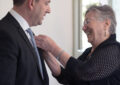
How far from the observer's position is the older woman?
54.6 inches

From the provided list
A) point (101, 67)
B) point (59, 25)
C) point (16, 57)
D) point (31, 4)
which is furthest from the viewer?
point (59, 25)

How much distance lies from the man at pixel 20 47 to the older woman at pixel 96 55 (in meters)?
0.25

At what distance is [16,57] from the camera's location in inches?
38.8

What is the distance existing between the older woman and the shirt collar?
240mm

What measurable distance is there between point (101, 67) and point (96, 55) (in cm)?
8

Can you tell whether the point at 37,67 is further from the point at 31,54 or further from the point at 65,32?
the point at 65,32

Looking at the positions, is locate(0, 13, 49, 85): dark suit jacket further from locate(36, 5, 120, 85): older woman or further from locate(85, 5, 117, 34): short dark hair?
locate(85, 5, 117, 34): short dark hair

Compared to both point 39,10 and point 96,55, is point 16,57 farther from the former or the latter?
point 96,55

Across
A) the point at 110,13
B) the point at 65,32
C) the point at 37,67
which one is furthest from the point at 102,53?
the point at 65,32

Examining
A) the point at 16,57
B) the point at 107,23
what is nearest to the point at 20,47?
the point at 16,57

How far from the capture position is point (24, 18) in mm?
1142

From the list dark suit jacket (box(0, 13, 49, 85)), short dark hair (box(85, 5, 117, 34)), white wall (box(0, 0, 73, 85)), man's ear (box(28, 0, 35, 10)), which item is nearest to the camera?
dark suit jacket (box(0, 13, 49, 85))

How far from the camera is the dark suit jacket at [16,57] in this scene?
37.5 inches

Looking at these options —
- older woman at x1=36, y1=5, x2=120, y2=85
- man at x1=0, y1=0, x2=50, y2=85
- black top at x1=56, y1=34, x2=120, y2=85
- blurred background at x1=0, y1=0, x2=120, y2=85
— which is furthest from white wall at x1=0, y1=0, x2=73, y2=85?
man at x1=0, y1=0, x2=50, y2=85
